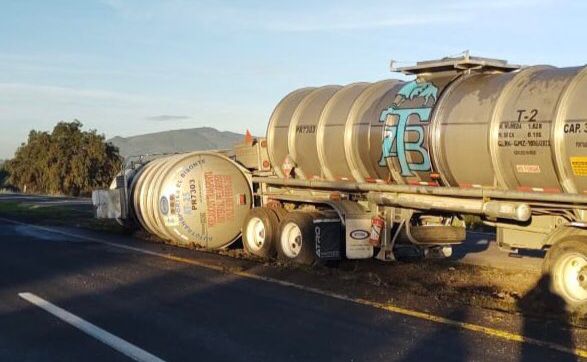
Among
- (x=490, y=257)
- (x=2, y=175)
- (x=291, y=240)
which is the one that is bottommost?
(x=490, y=257)

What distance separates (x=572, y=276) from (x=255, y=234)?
24.0 feet

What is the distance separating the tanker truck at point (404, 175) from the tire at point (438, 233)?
0.08 ft

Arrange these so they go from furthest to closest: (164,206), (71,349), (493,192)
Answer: (164,206) < (493,192) < (71,349)

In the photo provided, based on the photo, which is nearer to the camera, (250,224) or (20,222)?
(250,224)

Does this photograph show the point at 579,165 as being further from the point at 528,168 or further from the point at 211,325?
the point at 211,325

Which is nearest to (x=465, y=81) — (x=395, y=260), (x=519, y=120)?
(x=519, y=120)

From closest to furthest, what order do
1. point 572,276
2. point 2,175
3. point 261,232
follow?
point 572,276, point 261,232, point 2,175

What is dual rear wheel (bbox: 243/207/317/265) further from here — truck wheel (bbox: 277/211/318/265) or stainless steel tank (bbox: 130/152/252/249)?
stainless steel tank (bbox: 130/152/252/249)

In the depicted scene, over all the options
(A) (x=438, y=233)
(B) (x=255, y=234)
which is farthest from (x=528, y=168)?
(B) (x=255, y=234)

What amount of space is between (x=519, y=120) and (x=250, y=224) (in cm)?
701

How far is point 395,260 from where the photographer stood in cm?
1323

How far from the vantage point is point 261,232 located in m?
14.6

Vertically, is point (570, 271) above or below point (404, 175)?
below

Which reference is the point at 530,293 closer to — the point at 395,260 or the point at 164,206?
the point at 395,260
